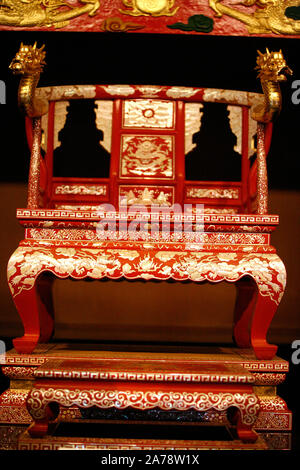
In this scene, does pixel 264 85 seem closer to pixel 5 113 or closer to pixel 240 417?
pixel 240 417

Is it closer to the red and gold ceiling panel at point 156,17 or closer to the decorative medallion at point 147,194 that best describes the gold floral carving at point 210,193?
the decorative medallion at point 147,194

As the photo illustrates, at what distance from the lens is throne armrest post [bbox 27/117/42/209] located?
119 inches

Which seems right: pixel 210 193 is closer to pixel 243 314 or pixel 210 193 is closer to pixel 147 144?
pixel 147 144

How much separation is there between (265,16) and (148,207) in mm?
1766

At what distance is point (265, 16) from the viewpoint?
3834 mm

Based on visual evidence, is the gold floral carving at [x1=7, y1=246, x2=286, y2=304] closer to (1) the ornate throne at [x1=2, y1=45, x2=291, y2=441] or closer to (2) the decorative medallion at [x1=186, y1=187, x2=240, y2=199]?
(1) the ornate throne at [x1=2, y1=45, x2=291, y2=441]

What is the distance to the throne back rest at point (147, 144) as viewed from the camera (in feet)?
10.8

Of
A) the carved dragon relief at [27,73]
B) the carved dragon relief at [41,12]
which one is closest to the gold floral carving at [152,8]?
the carved dragon relief at [41,12]

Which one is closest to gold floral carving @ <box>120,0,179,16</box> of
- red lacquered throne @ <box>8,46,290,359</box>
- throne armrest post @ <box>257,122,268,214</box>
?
red lacquered throne @ <box>8,46,290,359</box>

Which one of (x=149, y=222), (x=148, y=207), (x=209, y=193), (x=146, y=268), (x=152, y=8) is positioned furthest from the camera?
(x=152, y=8)

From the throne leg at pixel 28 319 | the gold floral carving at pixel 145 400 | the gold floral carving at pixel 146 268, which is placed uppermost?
the gold floral carving at pixel 146 268

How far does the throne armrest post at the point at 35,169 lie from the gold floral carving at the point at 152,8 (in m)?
1.33

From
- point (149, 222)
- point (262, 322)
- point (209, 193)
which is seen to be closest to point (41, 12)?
point (209, 193)
